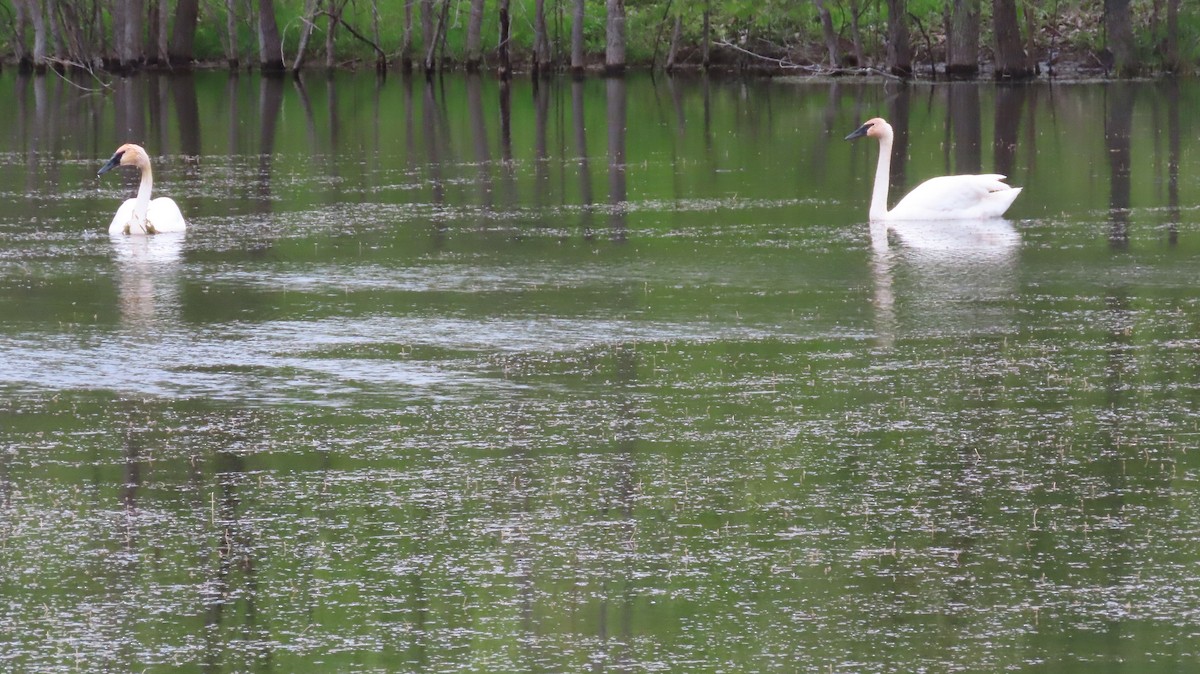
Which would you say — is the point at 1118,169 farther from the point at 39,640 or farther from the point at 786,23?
the point at 786,23

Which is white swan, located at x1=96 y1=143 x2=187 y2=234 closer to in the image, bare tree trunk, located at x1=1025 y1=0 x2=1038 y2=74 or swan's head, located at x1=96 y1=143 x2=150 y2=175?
swan's head, located at x1=96 y1=143 x2=150 y2=175

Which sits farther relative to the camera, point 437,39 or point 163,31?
point 163,31

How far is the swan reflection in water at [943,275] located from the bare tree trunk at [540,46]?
36.1 m

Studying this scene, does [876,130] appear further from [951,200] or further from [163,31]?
[163,31]

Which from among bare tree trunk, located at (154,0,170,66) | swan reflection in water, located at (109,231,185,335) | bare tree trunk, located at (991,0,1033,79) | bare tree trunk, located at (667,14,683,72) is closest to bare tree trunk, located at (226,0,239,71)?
bare tree trunk, located at (154,0,170,66)

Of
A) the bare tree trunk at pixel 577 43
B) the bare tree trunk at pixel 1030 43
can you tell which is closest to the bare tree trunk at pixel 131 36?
the bare tree trunk at pixel 577 43

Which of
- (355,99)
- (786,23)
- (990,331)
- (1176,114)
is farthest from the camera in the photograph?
(786,23)

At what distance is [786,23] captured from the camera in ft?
192

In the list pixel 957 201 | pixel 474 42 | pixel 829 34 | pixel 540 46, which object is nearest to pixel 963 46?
pixel 829 34

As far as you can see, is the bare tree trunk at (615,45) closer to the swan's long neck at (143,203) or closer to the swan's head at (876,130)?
the swan's head at (876,130)

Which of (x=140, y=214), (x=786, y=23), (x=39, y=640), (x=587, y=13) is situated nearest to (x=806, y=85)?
(x=786, y=23)

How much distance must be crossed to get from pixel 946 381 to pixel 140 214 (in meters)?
9.39

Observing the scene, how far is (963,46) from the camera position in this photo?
48.2 meters

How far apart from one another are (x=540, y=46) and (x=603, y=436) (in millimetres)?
46146
